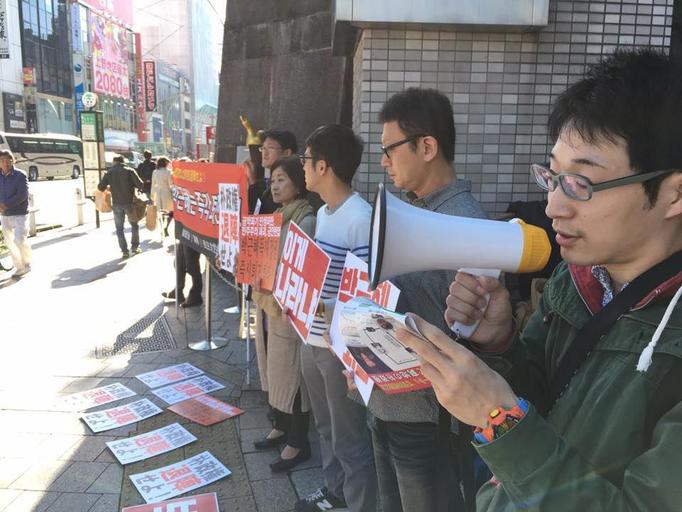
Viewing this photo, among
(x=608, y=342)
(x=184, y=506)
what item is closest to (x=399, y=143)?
(x=608, y=342)

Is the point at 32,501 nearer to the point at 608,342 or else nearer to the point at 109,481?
the point at 109,481

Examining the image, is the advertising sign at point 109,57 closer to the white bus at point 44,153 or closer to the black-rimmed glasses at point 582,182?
the white bus at point 44,153

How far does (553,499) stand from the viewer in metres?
0.89

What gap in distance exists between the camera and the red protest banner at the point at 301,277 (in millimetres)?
2506

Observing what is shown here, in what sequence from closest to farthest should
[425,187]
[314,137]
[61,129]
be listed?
[425,187], [314,137], [61,129]

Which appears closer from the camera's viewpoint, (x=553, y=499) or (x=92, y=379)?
(x=553, y=499)

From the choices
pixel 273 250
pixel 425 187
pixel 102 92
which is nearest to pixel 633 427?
pixel 425 187

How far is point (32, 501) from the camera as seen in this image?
320 cm

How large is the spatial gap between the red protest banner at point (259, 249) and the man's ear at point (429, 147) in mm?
1493

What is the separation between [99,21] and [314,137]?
232 ft

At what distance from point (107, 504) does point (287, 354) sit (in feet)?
Answer: 4.51

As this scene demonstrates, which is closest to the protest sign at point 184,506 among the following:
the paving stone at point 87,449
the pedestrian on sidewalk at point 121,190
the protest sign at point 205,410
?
the paving stone at point 87,449

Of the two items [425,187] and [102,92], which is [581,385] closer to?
[425,187]

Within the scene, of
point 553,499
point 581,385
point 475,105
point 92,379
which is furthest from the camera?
point 92,379
